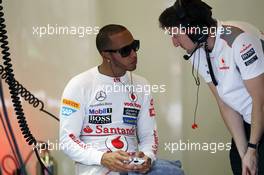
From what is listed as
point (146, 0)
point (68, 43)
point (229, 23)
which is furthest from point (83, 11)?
point (229, 23)

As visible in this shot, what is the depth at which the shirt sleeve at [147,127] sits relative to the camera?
A: 152 cm

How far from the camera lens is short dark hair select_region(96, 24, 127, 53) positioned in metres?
1.47

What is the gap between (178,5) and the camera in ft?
4.41

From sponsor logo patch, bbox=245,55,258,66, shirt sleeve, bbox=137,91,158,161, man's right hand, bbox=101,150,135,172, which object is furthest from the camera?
shirt sleeve, bbox=137,91,158,161

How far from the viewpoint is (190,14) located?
1335 mm

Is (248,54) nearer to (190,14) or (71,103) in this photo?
(190,14)

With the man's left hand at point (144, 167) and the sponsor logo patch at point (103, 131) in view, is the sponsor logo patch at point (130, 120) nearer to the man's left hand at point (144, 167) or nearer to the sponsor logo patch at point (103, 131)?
the sponsor logo patch at point (103, 131)

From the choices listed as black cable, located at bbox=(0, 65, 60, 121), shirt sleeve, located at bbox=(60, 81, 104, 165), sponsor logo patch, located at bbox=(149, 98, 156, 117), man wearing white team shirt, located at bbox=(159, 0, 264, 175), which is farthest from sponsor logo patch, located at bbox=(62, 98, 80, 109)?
man wearing white team shirt, located at bbox=(159, 0, 264, 175)

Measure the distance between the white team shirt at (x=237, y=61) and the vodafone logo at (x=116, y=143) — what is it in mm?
391

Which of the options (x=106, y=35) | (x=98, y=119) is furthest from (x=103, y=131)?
(x=106, y=35)

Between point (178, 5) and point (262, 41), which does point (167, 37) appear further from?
point (262, 41)

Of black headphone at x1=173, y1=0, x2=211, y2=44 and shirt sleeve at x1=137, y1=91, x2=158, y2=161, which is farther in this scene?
shirt sleeve at x1=137, y1=91, x2=158, y2=161

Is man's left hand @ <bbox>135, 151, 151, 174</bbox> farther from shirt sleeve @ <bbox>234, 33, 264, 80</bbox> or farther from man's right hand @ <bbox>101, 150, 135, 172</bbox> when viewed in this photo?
shirt sleeve @ <bbox>234, 33, 264, 80</bbox>

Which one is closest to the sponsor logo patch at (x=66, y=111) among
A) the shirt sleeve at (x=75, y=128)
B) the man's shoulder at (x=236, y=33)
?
the shirt sleeve at (x=75, y=128)
